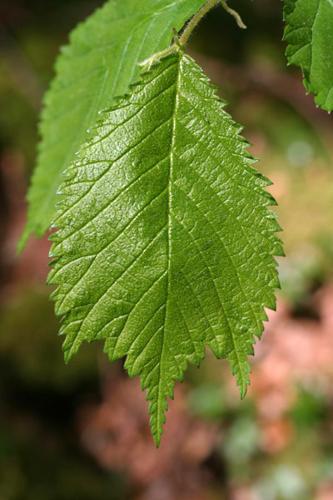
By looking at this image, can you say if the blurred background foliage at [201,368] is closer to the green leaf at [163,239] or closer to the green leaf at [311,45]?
the green leaf at [163,239]

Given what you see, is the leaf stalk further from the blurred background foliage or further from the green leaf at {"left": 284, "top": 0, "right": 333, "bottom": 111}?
the blurred background foliage

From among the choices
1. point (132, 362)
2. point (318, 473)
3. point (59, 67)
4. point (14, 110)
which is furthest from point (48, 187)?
point (14, 110)

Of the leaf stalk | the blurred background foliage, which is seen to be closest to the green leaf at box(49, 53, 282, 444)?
the leaf stalk

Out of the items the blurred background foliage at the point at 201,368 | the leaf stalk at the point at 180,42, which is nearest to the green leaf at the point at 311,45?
the leaf stalk at the point at 180,42

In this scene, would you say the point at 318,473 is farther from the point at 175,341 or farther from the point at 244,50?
A: the point at 244,50

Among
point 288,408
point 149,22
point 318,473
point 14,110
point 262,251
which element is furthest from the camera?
point 14,110

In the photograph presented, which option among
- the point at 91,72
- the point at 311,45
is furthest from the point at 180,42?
the point at 91,72
